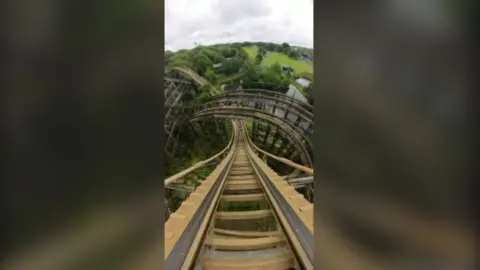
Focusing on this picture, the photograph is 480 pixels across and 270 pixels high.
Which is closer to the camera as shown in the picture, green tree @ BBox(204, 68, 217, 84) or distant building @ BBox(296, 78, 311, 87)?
distant building @ BBox(296, 78, 311, 87)

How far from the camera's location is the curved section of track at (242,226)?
190 centimetres

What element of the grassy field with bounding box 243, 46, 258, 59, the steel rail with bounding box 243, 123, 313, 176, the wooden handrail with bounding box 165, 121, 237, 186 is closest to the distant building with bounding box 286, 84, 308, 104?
the grassy field with bounding box 243, 46, 258, 59

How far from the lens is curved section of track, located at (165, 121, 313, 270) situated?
1.90m

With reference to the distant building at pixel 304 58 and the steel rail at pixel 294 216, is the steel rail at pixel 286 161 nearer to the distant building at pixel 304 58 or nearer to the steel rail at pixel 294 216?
the steel rail at pixel 294 216

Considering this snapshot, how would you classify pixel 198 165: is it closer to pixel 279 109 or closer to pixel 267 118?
pixel 267 118

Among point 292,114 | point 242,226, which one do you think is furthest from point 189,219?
point 292,114

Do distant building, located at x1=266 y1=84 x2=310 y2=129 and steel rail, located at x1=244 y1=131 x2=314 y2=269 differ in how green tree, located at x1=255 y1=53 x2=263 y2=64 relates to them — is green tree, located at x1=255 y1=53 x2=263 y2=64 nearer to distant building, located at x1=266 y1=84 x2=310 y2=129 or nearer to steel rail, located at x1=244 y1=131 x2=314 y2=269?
distant building, located at x1=266 y1=84 x2=310 y2=129

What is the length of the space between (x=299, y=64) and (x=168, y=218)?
4.39ft

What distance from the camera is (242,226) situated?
2721mm

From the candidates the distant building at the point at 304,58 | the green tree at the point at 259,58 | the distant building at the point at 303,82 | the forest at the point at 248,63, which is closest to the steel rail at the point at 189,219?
the forest at the point at 248,63
